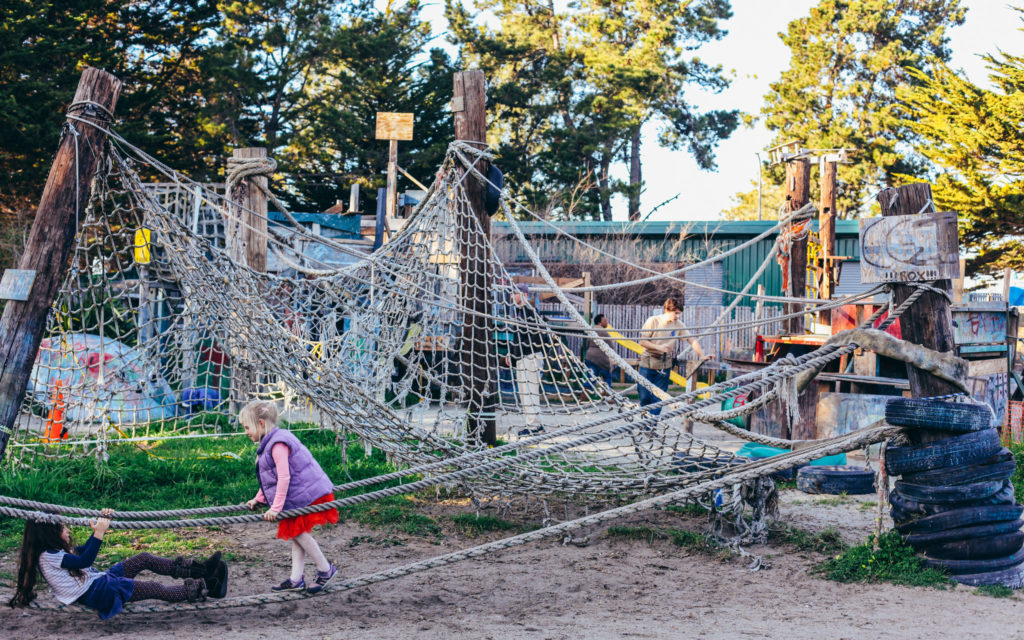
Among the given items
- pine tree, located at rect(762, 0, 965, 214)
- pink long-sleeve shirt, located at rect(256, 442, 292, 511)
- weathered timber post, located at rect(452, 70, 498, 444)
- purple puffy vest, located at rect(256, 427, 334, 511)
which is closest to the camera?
pink long-sleeve shirt, located at rect(256, 442, 292, 511)

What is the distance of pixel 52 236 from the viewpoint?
438cm

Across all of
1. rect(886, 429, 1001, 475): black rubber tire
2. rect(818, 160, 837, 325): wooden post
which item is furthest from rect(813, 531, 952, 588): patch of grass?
rect(818, 160, 837, 325): wooden post

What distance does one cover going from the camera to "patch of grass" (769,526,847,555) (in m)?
4.86

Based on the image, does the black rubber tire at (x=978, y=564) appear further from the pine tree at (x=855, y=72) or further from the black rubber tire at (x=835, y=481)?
the pine tree at (x=855, y=72)

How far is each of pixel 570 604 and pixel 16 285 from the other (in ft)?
10.3

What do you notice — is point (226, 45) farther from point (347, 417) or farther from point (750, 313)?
point (347, 417)

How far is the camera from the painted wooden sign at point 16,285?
4258mm

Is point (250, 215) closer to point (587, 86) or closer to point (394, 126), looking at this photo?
point (394, 126)

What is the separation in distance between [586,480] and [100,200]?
124 inches

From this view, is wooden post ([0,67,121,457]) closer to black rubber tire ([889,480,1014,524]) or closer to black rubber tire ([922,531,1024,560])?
black rubber tire ([889,480,1014,524])

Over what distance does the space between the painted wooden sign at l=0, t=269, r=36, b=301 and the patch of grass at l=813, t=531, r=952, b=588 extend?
4298mm

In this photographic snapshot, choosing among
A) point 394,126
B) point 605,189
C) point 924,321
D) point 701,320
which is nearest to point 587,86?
point 605,189

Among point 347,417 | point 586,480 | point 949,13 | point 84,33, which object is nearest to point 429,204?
point 347,417

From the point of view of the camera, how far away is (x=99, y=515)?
3602mm
